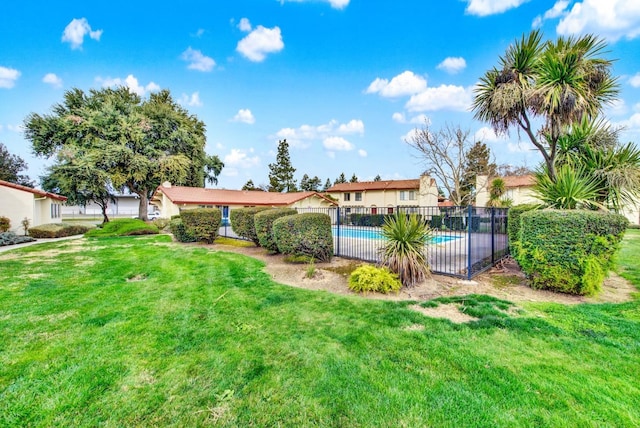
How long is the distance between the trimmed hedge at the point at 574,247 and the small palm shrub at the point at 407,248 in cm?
197

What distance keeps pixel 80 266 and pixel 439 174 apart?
891 inches

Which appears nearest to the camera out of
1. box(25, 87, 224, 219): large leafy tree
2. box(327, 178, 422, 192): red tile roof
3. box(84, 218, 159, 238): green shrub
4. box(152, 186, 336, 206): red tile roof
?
box(84, 218, 159, 238): green shrub

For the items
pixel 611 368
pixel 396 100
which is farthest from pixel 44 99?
pixel 611 368

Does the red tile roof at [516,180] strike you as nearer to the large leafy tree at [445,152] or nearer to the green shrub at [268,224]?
the large leafy tree at [445,152]

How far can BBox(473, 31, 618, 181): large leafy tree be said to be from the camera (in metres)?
6.79

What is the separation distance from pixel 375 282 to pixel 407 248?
3.57 ft

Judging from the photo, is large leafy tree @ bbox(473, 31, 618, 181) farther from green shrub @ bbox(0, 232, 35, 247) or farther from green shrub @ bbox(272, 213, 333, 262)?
green shrub @ bbox(0, 232, 35, 247)

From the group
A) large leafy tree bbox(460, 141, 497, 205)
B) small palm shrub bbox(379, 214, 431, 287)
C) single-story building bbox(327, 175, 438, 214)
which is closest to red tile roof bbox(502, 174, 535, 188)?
large leafy tree bbox(460, 141, 497, 205)

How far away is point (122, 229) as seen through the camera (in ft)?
54.6

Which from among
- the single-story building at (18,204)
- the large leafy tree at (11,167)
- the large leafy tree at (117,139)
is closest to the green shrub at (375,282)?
the single-story building at (18,204)

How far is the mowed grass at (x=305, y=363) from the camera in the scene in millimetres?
2053

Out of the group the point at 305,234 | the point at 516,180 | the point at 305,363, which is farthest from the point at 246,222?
the point at 516,180

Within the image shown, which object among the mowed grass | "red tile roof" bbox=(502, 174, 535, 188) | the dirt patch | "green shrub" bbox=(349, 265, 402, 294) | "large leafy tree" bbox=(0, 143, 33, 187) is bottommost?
the dirt patch

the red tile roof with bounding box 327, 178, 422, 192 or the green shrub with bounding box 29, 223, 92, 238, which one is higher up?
the red tile roof with bounding box 327, 178, 422, 192
